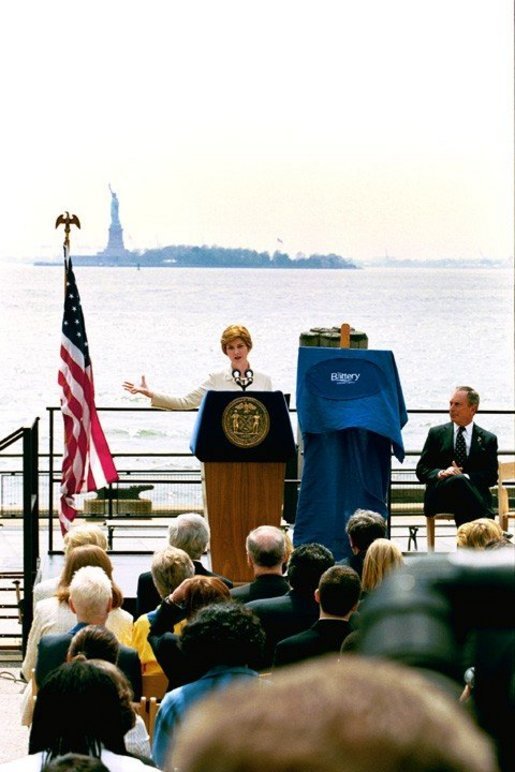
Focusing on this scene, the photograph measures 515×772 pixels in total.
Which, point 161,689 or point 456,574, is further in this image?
point 161,689

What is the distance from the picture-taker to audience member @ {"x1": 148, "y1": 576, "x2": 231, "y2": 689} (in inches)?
172

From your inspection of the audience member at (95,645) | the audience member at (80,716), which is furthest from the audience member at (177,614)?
the audience member at (80,716)

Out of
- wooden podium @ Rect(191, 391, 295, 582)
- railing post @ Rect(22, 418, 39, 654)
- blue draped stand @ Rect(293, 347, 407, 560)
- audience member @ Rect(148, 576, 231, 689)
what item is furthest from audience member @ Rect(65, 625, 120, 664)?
railing post @ Rect(22, 418, 39, 654)

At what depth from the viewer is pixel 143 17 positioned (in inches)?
3374

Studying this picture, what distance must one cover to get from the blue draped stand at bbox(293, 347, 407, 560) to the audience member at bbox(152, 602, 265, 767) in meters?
3.69

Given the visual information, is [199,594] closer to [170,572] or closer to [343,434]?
[170,572]

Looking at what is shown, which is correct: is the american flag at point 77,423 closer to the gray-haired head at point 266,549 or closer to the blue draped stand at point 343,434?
the blue draped stand at point 343,434

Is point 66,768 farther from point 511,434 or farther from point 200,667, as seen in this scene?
point 511,434

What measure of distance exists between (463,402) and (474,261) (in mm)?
84008

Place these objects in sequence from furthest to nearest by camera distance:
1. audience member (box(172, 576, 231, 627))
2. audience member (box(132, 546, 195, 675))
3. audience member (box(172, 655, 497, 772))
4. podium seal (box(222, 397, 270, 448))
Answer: podium seal (box(222, 397, 270, 448)), audience member (box(132, 546, 195, 675)), audience member (box(172, 576, 231, 627)), audience member (box(172, 655, 497, 772))

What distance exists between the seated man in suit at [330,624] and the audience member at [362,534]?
4.37ft

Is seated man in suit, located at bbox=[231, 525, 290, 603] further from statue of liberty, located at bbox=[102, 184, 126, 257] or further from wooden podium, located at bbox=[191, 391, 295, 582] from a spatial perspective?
statue of liberty, located at bbox=[102, 184, 126, 257]

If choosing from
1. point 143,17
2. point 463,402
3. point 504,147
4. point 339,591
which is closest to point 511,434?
point 504,147

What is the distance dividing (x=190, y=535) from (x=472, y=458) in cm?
288
